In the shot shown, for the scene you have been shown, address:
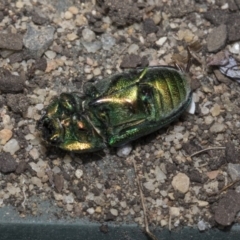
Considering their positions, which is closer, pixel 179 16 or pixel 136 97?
pixel 136 97

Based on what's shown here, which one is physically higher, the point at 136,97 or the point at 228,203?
the point at 136,97

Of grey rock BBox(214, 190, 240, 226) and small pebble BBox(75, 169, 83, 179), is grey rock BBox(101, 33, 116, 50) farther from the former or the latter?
grey rock BBox(214, 190, 240, 226)

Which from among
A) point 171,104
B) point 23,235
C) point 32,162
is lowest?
point 23,235

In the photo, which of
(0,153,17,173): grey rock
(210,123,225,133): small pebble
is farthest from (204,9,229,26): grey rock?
(0,153,17,173): grey rock

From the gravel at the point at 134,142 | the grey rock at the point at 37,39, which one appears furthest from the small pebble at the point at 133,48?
the grey rock at the point at 37,39

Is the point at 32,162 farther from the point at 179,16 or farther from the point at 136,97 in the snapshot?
the point at 179,16

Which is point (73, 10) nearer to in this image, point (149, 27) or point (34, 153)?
point (149, 27)

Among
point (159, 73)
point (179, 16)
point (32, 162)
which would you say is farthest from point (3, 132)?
point (179, 16)
